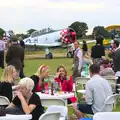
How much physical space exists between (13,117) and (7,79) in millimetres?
3044

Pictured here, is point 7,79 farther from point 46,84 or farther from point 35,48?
point 35,48

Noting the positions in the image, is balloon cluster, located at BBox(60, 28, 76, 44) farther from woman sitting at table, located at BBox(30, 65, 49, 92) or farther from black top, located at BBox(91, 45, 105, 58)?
woman sitting at table, located at BBox(30, 65, 49, 92)

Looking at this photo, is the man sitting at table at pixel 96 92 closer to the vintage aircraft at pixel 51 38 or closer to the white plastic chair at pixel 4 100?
the white plastic chair at pixel 4 100

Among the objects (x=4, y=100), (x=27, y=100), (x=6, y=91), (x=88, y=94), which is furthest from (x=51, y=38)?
(x=27, y=100)

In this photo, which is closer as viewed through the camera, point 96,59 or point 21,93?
point 21,93

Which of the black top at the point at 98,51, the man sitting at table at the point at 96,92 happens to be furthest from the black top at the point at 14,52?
the man sitting at table at the point at 96,92

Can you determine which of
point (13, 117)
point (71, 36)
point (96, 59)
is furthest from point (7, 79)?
point (71, 36)

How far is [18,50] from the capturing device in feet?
48.5

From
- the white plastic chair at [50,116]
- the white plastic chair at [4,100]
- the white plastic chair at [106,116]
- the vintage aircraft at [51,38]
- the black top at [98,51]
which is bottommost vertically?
the white plastic chair at [4,100]

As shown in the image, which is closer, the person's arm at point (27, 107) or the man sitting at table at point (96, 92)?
the person's arm at point (27, 107)

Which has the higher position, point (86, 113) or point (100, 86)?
point (100, 86)

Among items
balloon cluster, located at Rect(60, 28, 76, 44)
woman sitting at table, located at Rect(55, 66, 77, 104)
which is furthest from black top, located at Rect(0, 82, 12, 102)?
balloon cluster, located at Rect(60, 28, 76, 44)

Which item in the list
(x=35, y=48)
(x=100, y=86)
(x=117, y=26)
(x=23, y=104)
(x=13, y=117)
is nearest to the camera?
(x=13, y=117)

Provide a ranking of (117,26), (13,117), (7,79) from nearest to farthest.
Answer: (13,117)
(7,79)
(117,26)
